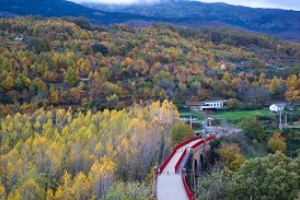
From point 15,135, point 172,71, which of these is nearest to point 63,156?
point 15,135

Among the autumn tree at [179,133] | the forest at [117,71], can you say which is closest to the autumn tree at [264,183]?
the autumn tree at [179,133]

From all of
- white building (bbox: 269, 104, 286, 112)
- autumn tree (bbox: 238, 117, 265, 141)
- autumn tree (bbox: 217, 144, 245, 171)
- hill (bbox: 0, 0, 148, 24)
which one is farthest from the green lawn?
hill (bbox: 0, 0, 148, 24)

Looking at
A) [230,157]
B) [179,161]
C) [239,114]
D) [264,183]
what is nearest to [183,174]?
[179,161]

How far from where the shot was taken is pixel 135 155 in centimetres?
3547

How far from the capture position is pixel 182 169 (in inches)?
1156

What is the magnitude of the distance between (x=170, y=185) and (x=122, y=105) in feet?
103

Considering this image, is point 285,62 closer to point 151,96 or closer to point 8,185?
point 151,96

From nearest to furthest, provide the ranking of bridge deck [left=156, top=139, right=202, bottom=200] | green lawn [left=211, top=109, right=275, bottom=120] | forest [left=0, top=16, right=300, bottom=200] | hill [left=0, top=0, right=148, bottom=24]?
bridge deck [left=156, top=139, right=202, bottom=200] → forest [left=0, top=16, right=300, bottom=200] → green lawn [left=211, top=109, right=275, bottom=120] → hill [left=0, top=0, right=148, bottom=24]

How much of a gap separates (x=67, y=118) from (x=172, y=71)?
28.0 metres

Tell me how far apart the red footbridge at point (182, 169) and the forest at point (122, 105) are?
941 millimetres

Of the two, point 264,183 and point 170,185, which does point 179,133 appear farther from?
point 170,185

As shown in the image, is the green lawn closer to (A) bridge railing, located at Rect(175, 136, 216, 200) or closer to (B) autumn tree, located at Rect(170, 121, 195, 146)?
(A) bridge railing, located at Rect(175, 136, 216, 200)

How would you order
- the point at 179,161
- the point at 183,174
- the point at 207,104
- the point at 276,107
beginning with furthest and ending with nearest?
1. the point at 207,104
2. the point at 276,107
3. the point at 179,161
4. the point at 183,174

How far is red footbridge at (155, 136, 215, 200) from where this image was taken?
79.9 feet
